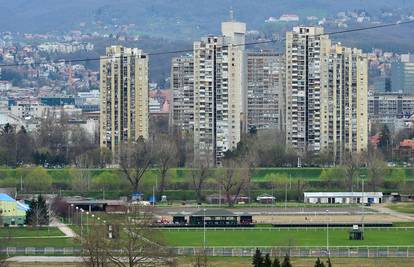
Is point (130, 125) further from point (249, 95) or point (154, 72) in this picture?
point (154, 72)

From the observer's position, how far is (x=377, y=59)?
154 metres

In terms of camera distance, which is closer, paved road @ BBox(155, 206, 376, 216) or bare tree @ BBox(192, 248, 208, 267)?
bare tree @ BBox(192, 248, 208, 267)

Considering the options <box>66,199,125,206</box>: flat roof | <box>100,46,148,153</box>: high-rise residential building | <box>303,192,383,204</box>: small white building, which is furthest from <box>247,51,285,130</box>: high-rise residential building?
<box>66,199,125,206</box>: flat roof

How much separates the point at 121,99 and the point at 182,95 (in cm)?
818

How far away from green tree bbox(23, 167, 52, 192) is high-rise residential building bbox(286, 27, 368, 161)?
525 inches

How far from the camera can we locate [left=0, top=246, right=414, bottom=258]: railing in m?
40.7

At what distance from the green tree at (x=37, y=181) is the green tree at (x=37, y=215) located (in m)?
12.4

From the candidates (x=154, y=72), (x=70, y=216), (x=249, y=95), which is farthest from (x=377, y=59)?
(x=70, y=216)

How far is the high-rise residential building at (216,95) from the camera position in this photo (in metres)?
74.5

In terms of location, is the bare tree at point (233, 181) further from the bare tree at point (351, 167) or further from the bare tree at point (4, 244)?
the bare tree at point (4, 244)

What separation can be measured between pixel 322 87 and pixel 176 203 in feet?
A: 54.0

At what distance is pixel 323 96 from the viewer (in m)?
74.4

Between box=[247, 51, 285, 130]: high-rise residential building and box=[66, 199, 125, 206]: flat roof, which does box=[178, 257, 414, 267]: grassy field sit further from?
box=[247, 51, 285, 130]: high-rise residential building

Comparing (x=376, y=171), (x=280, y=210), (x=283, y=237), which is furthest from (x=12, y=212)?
(x=376, y=171)
